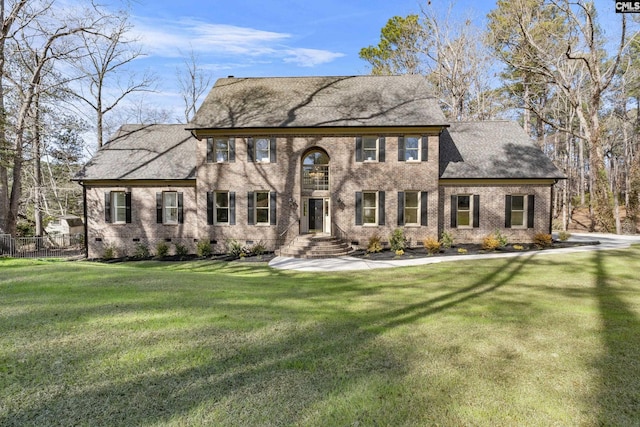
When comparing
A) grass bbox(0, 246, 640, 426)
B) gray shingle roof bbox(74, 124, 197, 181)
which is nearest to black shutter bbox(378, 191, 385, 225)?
grass bbox(0, 246, 640, 426)

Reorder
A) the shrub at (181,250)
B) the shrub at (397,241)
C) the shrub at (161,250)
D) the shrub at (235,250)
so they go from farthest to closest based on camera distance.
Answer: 1. the shrub at (181,250)
2. the shrub at (161,250)
3. the shrub at (235,250)
4. the shrub at (397,241)

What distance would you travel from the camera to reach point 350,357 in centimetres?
389

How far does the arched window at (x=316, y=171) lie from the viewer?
670 inches

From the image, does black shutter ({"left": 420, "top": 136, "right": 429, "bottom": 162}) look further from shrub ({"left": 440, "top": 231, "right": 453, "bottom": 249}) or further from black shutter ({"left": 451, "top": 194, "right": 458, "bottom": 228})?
shrub ({"left": 440, "top": 231, "right": 453, "bottom": 249})

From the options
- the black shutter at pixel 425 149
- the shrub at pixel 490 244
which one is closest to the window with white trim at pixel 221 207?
the black shutter at pixel 425 149

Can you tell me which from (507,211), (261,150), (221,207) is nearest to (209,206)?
(221,207)

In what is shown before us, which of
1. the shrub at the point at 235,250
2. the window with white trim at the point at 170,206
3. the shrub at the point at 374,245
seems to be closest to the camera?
→ the shrub at the point at 374,245

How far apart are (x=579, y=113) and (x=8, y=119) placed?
108 ft

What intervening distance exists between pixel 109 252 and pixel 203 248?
16.7 feet

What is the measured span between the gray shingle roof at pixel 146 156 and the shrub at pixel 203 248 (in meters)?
3.52

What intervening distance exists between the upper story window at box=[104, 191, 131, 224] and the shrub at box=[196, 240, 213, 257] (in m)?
4.40

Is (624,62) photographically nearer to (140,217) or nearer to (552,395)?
(552,395)

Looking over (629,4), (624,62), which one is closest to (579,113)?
(629,4)

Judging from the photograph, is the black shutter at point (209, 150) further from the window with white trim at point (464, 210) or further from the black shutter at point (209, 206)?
the window with white trim at point (464, 210)
